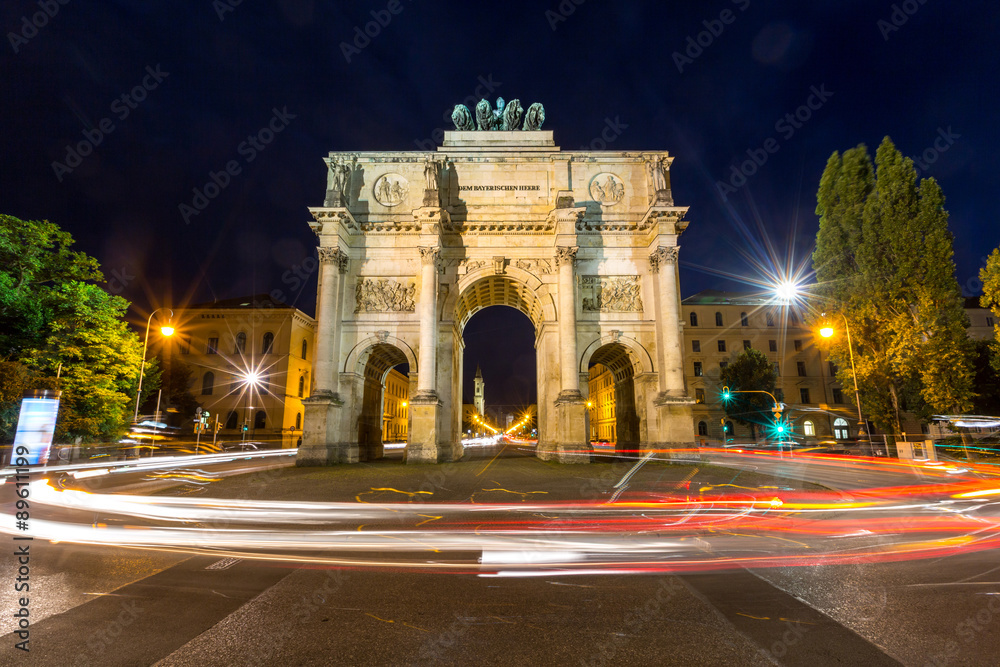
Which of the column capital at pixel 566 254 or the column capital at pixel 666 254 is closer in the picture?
the column capital at pixel 666 254

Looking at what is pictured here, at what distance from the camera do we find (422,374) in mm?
23828

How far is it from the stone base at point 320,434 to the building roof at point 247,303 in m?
34.7

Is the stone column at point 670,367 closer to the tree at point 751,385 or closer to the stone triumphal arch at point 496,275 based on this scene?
the stone triumphal arch at point 496,275

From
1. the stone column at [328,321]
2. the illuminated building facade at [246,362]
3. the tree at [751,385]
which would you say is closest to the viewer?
the stone column at [328,321]

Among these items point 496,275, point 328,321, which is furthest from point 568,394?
point 328,321

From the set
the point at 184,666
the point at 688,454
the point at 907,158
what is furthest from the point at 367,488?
the point at 907,158

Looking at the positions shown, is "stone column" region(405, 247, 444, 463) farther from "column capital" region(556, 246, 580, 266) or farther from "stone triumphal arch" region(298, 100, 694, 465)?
"column capital" region(556, 246, 580, 266)

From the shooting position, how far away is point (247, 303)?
5603 centimetres

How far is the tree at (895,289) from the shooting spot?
2361 cm

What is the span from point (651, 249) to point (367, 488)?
753 inches

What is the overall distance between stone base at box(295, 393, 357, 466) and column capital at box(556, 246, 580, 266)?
13.4 metres

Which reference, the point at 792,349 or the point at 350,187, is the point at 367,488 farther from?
the point at 792,349

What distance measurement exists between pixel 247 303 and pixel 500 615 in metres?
60.1

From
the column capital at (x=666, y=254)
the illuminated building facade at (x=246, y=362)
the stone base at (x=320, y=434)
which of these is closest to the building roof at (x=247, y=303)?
the illuminated building facade at (x=246, y=362)
